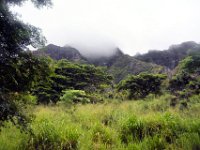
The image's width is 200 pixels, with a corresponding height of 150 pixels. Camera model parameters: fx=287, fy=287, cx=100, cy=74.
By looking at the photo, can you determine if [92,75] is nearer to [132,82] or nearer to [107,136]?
[132,82]

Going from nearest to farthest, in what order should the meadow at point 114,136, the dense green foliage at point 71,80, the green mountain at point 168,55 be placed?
the meadow at point 114,136 → the dense green foliage at point 71,80 → the green mountain at point 168,55

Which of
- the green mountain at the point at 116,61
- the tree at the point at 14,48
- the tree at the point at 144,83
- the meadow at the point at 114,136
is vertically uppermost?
the green mountain at the point at 116,61

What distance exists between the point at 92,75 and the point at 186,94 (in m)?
12.0

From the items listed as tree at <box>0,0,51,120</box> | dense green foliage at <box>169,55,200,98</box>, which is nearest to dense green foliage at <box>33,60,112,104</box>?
dense green foliage at <box>169,55,200,98</box>

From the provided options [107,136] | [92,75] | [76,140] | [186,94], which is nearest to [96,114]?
[107,136]

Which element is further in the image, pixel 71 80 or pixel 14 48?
pixel 71 80

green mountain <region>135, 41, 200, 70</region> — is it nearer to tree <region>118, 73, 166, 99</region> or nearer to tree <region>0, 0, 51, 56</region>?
tree <region>118, 73, 166, 99</region>

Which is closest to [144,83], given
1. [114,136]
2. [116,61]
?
[114,136]

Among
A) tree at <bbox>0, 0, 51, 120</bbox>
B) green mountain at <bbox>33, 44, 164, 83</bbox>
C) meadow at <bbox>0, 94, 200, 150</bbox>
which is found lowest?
meadow at <bbox>0, 94, 200, 150</bbox>

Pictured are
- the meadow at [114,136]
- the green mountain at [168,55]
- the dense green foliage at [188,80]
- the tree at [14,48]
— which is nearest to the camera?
the tree at [14,48]

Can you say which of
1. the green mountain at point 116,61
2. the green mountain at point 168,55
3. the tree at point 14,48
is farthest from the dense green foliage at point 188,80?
the green mountain at point 168,55

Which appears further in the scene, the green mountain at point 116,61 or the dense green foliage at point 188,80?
the green mountain at point 116,61

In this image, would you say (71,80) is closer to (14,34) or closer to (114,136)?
(114,136)

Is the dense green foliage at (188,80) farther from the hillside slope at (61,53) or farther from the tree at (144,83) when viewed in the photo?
the hillside slope at (61,53)
